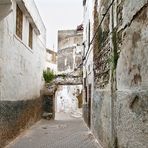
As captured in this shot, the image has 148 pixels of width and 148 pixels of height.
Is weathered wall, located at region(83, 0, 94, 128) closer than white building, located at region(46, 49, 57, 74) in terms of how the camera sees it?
Yes

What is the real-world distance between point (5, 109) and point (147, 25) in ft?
17.4

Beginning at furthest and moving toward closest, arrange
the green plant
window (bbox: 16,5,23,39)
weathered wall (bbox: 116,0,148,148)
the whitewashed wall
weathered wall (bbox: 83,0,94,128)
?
the green plant → weathered wall (bbox: 83,0,94,128) → window (bbox: 16,5,23,39) → the whitewashed wall → weathered wall (bbox: 116,0,148,148)

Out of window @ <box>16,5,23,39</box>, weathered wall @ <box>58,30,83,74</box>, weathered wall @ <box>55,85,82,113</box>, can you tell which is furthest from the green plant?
weathered wall @ <box>58,30,83,74</box>

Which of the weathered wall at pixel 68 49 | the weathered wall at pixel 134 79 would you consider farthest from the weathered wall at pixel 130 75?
the weathered wall at pixel 68 49

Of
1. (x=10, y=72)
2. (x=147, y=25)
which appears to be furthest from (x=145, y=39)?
(x=10, y=72)

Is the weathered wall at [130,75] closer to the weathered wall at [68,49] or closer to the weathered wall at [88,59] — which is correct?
the weathered wall at [88,59]

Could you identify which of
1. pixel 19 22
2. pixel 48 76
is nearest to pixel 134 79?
pixel 19 22

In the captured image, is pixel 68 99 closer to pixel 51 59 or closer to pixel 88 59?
pixel 88 59

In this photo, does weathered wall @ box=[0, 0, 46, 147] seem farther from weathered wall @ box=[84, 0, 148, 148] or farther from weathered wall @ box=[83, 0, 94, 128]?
weathered wall @ box=[84, 0, 148, 148]

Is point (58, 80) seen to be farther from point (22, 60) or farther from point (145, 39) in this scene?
point (145, 39)

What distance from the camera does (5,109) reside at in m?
7.45

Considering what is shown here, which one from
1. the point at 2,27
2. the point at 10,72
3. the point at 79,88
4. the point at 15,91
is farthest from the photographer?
the point at 79,88

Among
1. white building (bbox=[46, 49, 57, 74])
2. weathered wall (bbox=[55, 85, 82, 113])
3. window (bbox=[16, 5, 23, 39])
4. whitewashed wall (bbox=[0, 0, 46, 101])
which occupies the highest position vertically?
white building (bbox=[46, 49, 57, 74])

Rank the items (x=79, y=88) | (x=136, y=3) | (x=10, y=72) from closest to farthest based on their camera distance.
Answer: (x=136, y=3)
(x=10, y=72)
(x=79, y=88)
